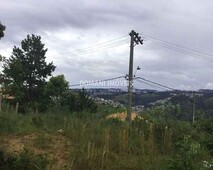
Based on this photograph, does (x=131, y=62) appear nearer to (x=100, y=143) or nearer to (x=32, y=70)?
(x=100, y=143)

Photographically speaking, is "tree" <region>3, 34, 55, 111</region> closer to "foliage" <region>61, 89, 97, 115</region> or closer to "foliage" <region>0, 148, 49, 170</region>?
"foliage" <region>61, 89, 97, 115</region>

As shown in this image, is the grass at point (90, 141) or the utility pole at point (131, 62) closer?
the grass at point (90, 141)

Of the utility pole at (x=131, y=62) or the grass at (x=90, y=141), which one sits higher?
the utility pole at (x=131, y=62)

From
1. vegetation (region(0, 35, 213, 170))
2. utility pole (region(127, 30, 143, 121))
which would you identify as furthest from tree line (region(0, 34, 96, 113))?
vegetation (region(0, 35, 213, 170))

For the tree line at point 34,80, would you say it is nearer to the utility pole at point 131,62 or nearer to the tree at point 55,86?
the tree at point 55,86

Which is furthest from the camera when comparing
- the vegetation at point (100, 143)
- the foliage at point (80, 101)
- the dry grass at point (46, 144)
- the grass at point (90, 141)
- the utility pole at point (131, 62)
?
the foliage at point (80, 101)

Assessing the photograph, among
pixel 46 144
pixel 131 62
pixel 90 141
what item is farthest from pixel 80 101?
pixel 90 141

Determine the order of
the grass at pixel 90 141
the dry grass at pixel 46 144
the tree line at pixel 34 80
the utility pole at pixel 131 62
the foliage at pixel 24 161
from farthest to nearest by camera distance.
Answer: the tree line at pixel 34 80 → the utility pole at pixel 131 62 → the dry grass at pixel 46 144 → the grass at pixel 90 141 → the foliage at pixel 24 161

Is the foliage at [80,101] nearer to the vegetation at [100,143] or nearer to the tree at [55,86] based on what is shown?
the tree at [55,86]

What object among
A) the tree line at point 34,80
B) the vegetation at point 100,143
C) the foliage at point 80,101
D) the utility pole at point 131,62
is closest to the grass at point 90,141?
the vegetation at point 100,143

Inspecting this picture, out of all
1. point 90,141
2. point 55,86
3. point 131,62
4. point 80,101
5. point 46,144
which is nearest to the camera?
point 90,141

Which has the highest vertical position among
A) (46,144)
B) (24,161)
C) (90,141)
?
(90,141)

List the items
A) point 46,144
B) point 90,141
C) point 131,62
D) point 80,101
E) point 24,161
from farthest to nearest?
point 80,101 < point 131,62 < point 46,144 < point 90,141 < point 24,161

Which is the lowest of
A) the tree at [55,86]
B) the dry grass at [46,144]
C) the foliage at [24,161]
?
the foliage at [24,161]
